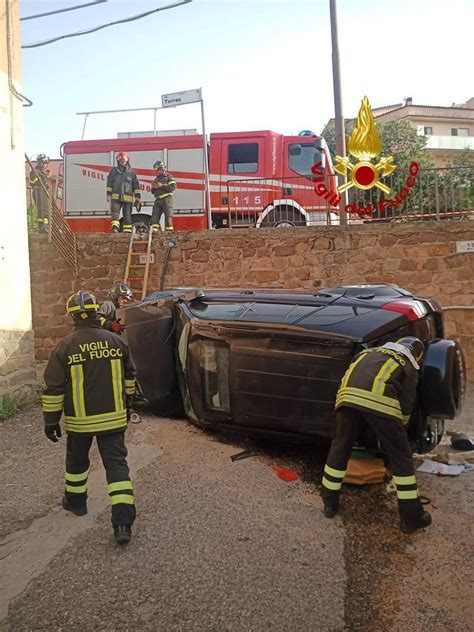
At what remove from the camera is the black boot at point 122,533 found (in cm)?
318

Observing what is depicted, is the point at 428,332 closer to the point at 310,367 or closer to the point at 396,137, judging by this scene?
the point at 310,367

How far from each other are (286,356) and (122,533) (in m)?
1.72

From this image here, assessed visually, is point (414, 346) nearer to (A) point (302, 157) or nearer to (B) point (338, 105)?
(B) point (338, 105)

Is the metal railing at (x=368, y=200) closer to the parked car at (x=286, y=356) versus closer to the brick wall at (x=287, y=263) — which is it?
the brick wall at (x=287, y=263)

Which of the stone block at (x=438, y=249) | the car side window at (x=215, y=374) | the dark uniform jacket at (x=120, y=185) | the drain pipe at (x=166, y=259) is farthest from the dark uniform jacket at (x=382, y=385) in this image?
the dark uniform jacket at (x=120, y=185)

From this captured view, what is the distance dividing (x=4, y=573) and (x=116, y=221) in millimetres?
8201

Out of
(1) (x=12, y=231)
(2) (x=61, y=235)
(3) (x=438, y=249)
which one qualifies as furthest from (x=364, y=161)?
(1) (x=12, y=231)

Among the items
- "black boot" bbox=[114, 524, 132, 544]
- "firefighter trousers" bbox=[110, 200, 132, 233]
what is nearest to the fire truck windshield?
"firefighter trousers" bbox=[110, 200, 132, 233]

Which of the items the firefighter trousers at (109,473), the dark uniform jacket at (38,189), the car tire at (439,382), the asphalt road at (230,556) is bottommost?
the asphalt road at (230,556)

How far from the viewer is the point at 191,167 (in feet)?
40.0

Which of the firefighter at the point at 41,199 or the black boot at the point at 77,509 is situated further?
the firefighter at the point at 41,199

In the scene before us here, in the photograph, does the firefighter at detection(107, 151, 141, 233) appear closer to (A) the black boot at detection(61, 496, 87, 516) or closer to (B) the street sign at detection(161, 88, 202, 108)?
(B) the street sign at detection(161, 88, 202, 108)

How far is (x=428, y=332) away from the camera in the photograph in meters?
4.37

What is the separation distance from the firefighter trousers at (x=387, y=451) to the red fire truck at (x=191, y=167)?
8.65 meters
